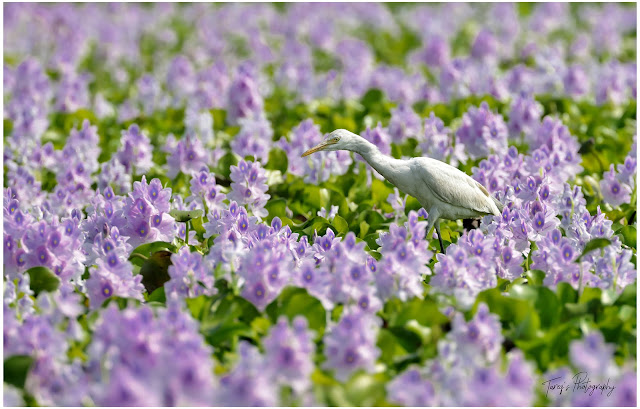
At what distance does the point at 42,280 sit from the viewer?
448cm

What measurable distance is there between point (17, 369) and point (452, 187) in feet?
8.54

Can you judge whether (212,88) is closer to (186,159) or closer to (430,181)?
(186,159)

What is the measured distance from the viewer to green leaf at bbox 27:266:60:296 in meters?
4.46

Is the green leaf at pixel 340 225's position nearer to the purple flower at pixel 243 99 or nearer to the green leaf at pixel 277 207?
the green leaf at pixel 277 207

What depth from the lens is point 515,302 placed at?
4238 mm

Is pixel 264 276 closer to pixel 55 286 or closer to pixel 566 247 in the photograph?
pixel 55 286

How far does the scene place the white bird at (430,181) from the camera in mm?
5266

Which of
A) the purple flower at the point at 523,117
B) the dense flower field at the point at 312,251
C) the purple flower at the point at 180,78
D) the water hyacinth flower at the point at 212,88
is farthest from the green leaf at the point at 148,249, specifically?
the purple flower at the point at 180,78

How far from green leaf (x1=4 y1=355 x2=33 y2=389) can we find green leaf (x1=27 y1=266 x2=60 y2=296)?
0.83 metres

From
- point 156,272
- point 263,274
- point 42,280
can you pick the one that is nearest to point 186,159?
point 156,272

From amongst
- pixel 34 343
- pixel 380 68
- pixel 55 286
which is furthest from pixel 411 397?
pixel 380 68

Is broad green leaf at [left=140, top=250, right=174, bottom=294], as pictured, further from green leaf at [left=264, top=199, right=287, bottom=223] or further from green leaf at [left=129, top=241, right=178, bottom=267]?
green leaf at [left=264, top=199, right=287, bottom=223]

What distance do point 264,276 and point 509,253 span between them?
136 centimetres

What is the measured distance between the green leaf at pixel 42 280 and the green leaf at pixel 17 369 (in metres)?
0.83
